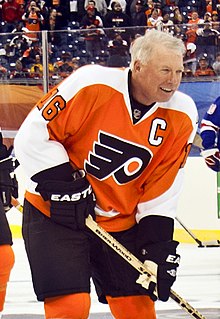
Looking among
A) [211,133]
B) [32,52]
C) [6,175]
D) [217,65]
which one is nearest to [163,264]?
[6,175]

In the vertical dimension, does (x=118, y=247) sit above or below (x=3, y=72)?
above

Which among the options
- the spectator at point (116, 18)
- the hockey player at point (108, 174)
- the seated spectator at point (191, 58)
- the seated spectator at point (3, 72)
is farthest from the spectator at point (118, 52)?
the hockey player at point (108, 174)

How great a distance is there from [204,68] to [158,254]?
312cm

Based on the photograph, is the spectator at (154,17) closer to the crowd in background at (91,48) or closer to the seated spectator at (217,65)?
the crowd in background at (91,48)

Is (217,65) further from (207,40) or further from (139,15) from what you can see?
(139,15)

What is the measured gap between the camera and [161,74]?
6.88 ft

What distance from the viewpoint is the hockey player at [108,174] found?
2113 mm

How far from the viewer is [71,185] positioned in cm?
211

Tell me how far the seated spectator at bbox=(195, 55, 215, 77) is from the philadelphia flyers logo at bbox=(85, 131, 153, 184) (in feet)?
10.1

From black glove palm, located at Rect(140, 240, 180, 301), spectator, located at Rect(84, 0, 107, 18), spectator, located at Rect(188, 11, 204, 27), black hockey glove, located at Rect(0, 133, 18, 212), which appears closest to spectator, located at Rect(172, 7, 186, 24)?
spectator, located at Rect(188, 11, 204, 27)

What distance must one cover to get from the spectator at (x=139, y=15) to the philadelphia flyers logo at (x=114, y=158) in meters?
5.61

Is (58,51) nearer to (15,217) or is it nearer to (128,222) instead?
(15,217)

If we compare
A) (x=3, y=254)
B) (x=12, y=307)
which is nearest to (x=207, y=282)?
(x=12, y=307)

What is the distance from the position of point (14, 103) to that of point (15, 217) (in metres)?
0.75
